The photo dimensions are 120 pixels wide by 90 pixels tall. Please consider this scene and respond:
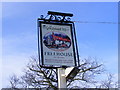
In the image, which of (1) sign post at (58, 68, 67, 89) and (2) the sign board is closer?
(1) sign post at (58, 68, 67, 89)

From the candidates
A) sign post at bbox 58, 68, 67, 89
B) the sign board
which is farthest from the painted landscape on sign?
sign post at bbox 58, 68, 67, 89

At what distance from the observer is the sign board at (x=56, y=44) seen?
9109 mm

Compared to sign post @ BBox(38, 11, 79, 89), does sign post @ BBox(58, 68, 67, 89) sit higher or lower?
lower

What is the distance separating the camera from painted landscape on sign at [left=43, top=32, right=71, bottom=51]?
30.1 feet

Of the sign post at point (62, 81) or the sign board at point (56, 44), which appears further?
the sign board at point (56, 44)

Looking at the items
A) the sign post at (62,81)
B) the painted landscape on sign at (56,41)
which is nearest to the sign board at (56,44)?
the painted landscape on sign at (56,41)

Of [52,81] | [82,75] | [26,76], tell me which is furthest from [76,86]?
[26,76]

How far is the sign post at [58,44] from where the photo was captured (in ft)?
29.8

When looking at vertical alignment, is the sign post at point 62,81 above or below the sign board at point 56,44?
below

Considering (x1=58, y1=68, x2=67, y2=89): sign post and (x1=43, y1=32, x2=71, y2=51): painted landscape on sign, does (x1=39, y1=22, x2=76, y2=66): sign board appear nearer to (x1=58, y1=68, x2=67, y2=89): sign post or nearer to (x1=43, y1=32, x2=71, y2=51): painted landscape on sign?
(x1=43, y1=32, x2=71, y2=51): painted landscape on sign

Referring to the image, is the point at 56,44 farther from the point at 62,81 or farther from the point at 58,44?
the point at 62,81

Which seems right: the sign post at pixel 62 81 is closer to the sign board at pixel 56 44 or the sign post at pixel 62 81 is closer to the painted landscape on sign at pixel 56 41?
the sign board at pixel 56 44

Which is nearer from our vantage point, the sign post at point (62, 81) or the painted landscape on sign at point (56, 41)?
the sign post at point (62, 81)

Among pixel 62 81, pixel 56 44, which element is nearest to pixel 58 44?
pixel 56 44
